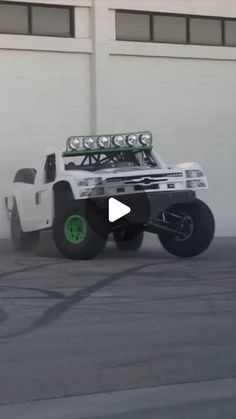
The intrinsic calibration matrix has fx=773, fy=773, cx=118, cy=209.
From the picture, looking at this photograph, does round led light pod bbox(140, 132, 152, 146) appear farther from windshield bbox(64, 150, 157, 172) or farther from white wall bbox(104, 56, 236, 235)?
white wall bbox(104, 56, 236, 235)

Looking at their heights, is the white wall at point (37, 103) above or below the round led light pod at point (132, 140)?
above

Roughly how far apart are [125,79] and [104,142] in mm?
5708

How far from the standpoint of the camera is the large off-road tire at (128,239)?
49.7 ft

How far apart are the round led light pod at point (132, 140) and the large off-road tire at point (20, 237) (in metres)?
2.92

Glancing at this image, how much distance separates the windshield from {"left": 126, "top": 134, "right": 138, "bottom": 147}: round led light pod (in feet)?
0.55

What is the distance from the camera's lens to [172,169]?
14086 millimetres

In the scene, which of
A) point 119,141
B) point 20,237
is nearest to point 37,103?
point 20,237

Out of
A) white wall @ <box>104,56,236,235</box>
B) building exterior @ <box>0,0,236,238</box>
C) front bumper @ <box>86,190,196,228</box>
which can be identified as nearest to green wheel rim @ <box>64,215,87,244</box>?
front bumper @ <box>86,190,196,228</box>

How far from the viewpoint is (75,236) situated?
45.6 feet

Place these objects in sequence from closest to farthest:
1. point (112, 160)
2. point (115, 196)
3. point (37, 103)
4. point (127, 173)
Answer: point (115, 196), point (127, 173), point (112, 160), point (37, 103)

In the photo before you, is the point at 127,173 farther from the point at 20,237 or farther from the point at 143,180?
the point at 20,237

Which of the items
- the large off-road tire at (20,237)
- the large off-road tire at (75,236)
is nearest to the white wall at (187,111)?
the large off-road tire at (20,237)

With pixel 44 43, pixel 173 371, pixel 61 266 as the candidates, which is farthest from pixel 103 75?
pixel 173 371

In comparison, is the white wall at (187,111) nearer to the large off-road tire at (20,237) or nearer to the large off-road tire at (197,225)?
the large off-road tire at (20,237)
